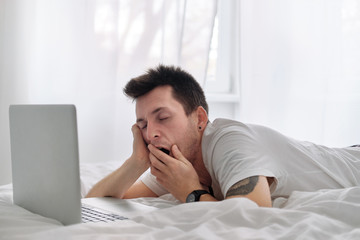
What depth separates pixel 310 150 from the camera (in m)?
1.66

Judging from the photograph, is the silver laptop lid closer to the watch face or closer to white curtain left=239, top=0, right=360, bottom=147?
the watch face

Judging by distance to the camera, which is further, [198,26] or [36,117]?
[198,26]

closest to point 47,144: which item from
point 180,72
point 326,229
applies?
point 326,229

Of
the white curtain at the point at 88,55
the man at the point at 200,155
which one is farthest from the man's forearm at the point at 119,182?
the white curtain at the point at 88,55

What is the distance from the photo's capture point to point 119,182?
1.65m

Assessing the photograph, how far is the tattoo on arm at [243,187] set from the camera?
1.25m

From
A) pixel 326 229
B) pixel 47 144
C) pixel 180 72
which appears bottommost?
pixel 326 229

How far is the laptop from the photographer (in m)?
1.03

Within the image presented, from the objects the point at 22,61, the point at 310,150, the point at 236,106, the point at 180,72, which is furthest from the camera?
the point at 236,106

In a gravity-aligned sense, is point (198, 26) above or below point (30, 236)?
above

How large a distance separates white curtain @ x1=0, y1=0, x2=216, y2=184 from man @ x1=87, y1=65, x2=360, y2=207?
1127mm

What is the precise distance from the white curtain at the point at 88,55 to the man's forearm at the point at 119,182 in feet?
3.64

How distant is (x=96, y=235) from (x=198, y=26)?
8.44 feet

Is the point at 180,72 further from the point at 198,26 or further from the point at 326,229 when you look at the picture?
the point at 198,26
